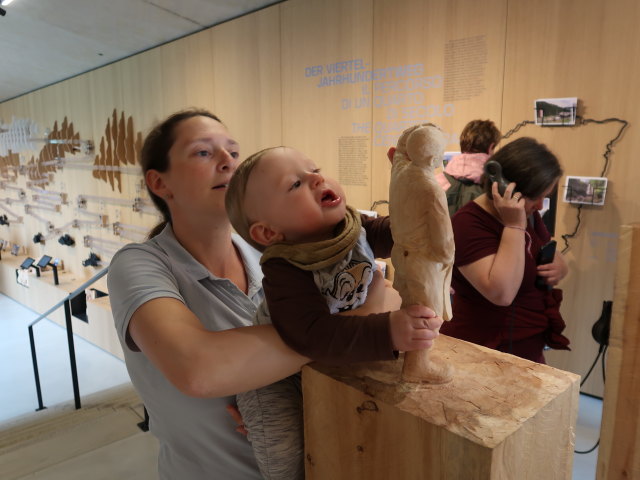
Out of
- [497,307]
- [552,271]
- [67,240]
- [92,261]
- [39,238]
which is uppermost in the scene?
[552,271]

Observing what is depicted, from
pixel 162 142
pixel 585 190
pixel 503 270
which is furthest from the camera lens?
pixel 585 190

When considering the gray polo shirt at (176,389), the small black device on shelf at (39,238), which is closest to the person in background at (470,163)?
the gray polo shirt at (176,389)

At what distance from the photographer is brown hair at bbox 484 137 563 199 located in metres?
1.64

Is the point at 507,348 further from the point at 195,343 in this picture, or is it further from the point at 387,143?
the point at 387,143

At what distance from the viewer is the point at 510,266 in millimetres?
1535

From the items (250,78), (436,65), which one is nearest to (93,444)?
(436,65)

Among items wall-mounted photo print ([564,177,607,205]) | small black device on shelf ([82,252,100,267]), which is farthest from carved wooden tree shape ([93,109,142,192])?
wall-mounted photo print ([564,177,607,205])

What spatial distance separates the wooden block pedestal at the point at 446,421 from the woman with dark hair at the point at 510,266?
0.80 metres

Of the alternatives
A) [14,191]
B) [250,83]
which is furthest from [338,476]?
[14,191]

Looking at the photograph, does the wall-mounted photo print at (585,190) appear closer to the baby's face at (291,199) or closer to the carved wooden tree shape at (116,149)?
the baby's face at (291,199)

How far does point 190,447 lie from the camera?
104 centimetres

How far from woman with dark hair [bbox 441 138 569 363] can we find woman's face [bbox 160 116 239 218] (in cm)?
87

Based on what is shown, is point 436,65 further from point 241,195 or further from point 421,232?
point 421,232

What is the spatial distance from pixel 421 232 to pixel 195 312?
58 cm
